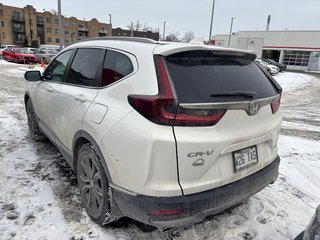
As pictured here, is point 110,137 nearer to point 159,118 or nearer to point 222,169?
point 159,118

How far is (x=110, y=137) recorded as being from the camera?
88.0 inches

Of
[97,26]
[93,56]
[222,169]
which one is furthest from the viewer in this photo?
[97,26]

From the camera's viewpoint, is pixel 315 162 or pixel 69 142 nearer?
pixel 69 142

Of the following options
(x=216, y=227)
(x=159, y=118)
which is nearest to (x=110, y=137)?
(x=159, y=118)

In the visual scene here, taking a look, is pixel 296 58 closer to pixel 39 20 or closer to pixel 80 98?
pixel 80 98

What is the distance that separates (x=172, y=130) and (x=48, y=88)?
252 centimetres

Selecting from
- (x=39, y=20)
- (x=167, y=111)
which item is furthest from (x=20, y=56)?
(x=39, y=20)

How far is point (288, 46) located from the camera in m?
41.2

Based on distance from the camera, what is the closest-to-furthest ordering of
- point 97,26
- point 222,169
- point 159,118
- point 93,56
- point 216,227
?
point 159,118, point 222,169, point 216,227, point 93,56, point 97,26

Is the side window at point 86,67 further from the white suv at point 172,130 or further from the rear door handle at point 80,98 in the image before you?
the rear door handle at point 80,98

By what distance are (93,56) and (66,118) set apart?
0.78 metres

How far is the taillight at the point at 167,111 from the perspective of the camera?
77.2 inches

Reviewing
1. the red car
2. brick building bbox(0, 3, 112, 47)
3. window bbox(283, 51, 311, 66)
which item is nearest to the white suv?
the red car

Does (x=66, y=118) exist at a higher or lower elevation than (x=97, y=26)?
lower
